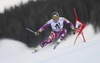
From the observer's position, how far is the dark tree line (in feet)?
24.6

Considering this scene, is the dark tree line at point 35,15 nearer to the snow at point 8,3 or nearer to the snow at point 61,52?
the snow at point 8,3

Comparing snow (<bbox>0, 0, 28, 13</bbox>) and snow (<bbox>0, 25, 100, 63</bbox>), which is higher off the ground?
snow (<bbox>0, 0, 28, 13</bbox>)

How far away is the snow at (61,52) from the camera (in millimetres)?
4295

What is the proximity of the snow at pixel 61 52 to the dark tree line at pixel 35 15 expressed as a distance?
0.68 ft

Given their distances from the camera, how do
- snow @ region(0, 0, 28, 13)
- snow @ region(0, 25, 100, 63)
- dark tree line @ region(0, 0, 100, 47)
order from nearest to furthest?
snow @ region(0, 25, 100, 63)
snow @ region(0, 0, 28, 13)
dark tree line @ region(0, 0, 100, 47)

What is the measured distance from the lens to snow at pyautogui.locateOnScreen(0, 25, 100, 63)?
4.29 m

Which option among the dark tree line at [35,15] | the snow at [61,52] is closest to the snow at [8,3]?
the dark tree line at [35,15]

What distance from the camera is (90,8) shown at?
27.0 feet

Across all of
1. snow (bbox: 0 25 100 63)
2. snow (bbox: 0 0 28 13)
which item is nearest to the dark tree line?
snow (bbox: 0 0 28 13)

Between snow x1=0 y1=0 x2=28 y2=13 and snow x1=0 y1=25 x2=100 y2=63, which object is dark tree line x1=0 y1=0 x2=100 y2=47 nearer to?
snow x1=0 y1=0 x2=28 y2=13

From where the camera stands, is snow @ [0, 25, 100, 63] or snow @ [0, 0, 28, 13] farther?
snow @ [0, 0, 28, 13]

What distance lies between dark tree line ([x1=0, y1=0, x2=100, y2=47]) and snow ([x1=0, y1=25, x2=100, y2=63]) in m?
0.21

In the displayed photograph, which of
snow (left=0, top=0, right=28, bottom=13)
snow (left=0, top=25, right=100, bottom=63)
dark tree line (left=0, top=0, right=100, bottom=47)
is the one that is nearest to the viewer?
snow (left=0, top=25, right=100, bottom=63)

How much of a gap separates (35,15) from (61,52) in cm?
286
